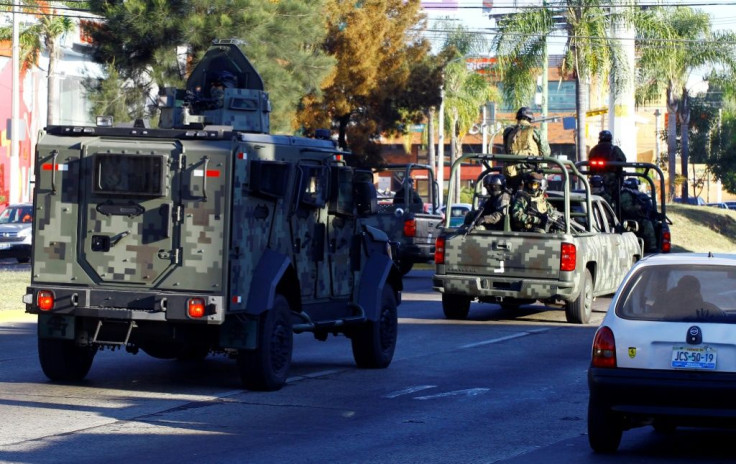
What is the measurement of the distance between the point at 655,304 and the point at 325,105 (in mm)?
30134

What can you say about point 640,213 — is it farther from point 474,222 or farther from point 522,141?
point 474,222

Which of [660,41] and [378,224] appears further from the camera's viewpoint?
[660,41]

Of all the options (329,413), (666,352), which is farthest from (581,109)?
(666,352)

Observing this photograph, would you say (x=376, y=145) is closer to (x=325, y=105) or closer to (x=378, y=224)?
(x=325, y=105)

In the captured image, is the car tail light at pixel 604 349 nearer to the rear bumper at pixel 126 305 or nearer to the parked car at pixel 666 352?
Result: the parked car at pixel 666 352

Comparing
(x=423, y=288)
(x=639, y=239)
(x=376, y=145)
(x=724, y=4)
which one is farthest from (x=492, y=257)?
(x=724, y=4)

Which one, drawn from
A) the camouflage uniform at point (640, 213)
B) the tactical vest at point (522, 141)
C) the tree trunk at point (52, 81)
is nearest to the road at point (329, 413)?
the tactical vest at point (522, 141)

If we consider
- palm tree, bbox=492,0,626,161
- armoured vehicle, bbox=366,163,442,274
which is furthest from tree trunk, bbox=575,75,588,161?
armoured vehicle, bbox=366,163,442,274

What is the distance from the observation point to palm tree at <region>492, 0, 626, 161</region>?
36.4 metres

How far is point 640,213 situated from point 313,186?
12.2 meters

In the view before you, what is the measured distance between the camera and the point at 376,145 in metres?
40.3

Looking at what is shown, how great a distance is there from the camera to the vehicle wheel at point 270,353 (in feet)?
37.5

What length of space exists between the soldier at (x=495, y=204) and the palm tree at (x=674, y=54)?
2089 centimetres

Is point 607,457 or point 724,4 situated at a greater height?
point 724,4
